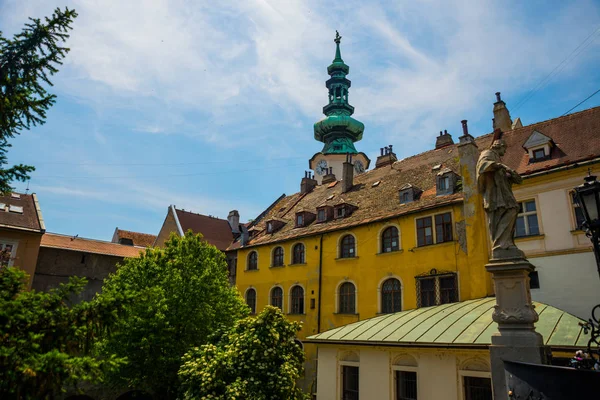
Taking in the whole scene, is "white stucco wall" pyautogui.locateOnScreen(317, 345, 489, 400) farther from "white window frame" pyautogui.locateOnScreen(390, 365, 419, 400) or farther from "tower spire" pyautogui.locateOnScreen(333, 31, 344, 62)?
"tower spire" pyautogui.locateOnScreen(333, 31, 344, 62)

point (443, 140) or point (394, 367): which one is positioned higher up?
point (443, 140)

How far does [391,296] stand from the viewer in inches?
815

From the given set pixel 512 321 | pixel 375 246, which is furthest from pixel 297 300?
pixel 512 321

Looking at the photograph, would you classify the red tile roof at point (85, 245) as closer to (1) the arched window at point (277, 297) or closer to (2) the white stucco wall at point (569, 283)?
(1) the arched window at point (277, 297)

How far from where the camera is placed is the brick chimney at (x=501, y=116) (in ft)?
80.0

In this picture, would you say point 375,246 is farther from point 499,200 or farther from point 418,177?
point 499,200

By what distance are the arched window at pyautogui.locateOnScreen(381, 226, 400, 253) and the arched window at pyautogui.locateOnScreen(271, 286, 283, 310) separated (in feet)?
25.7

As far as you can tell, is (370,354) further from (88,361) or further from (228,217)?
(228,217)

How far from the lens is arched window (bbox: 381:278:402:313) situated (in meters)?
20.4

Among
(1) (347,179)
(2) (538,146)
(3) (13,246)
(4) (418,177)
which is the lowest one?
(3) (13,246)

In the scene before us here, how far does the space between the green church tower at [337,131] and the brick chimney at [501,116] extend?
2680cm

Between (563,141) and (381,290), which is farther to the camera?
(381,290)

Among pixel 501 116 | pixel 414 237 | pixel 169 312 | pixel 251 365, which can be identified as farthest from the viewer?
pixel 501 116

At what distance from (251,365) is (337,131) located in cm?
4494
